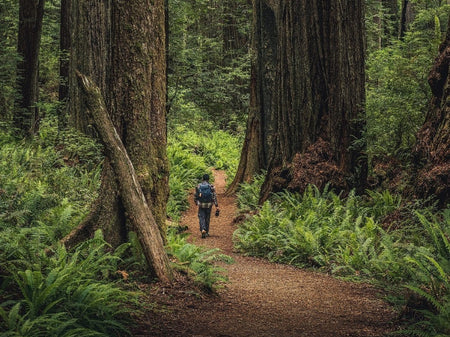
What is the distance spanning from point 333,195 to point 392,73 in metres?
2.73

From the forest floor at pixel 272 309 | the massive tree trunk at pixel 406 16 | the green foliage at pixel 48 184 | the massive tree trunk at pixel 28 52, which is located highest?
the massive tree trunk at pixel 406 16

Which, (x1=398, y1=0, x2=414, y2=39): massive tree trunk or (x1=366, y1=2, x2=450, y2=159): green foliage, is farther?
(x1=398, y1=0, x2=414, y2=39): massive tree trunk

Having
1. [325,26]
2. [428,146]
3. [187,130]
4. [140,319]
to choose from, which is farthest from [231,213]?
[187,130]

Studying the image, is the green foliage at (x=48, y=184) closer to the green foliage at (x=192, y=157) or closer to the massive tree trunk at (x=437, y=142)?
the green foliage at (x=192, y=157)

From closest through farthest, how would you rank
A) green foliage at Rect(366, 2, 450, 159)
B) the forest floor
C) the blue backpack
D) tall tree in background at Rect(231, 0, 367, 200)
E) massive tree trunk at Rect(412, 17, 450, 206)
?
the forest floor → massive tree trunk at Rect(412, 17, 450, 206) → green foliage at Rect(366, 2, 450, 159) → tall tree in background at Rect(231, 0, 367, 200) → the blue backpack

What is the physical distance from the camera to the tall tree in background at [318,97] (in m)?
10.5

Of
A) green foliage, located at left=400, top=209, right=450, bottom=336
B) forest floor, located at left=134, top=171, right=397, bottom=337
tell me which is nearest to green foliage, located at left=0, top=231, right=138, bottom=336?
forest floor, located at left=134, top=171, right=397, bottom=337

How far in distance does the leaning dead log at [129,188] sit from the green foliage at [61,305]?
2.38 ft

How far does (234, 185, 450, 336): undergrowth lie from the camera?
4898 millimetres

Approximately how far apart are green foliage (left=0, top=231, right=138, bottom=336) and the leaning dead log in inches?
28.5

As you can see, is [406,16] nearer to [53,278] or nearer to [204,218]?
[204,218]

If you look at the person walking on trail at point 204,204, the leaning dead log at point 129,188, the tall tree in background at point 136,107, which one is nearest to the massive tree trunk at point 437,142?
the tall tree in background at point 136,107

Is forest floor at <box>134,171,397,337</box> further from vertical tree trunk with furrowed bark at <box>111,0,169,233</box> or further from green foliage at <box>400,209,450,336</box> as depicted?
vertical tree trunk with furrowed bark at <box>111,0,169,233</box>

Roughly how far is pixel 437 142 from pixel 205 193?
5451 mm
